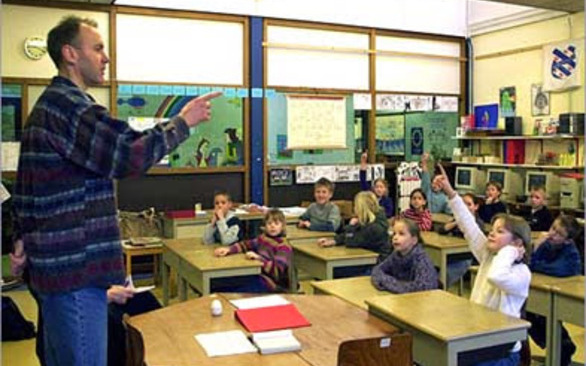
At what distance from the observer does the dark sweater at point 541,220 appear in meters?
6.33

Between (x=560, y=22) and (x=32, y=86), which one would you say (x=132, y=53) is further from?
(x=560, y=22)

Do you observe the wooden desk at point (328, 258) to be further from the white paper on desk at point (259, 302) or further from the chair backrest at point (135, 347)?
the chair backrest at point (135, 347)

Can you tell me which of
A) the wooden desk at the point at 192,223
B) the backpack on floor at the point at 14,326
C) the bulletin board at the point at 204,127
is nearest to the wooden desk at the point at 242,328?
the backpack on floor at the point at 14,326

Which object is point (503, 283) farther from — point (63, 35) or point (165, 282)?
point (165, 282)

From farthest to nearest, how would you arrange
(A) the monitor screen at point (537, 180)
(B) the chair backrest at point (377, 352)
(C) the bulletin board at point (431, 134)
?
(C) the bulletin board at point (431, 134), (A) the monitor screen at point (537, 180), (B) the chair backrest at point (377, 352)

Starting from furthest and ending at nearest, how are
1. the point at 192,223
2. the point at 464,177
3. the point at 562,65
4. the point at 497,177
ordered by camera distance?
the point at 464,177 < the point at 497,177 < the point at 562,65 < the point at 192,223

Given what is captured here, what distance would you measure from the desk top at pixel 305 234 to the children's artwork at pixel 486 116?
3.76 meters

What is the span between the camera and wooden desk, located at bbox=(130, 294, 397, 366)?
231 cm

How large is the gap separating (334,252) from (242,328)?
2.12 metres

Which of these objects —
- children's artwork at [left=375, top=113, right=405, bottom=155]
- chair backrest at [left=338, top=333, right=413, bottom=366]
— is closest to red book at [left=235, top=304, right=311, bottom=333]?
chair backrest at [left=338, top=333, right=413, bottom=366]

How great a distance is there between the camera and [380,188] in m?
7.32

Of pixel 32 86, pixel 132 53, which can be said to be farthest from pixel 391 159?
pixel 32 86

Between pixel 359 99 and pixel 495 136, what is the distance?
1.83m

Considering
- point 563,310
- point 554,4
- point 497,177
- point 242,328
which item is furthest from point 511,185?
point 242,328
